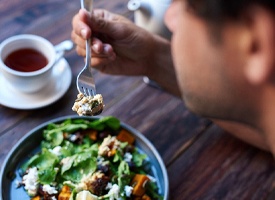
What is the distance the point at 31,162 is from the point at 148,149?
0.21 m

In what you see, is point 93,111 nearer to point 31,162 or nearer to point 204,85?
point 31,162

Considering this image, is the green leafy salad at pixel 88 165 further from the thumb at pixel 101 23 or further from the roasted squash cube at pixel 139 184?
the thumb at pixel 101 23

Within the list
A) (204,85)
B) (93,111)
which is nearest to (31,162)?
(93,111)

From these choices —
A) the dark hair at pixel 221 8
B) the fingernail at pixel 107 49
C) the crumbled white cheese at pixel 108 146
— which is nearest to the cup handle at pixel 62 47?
the fingernail at pixel 107 49

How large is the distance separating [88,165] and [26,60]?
10.8 inches

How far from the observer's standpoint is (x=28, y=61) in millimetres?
937

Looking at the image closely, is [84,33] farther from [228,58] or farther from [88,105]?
[228,58]

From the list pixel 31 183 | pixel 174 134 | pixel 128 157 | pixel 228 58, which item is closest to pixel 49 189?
pixel 31 183

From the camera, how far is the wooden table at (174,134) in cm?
86

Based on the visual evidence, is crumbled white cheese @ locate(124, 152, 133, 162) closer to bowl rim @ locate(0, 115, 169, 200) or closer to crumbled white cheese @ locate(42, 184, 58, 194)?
bowl rim @ locate(0, 115, 169, 200)

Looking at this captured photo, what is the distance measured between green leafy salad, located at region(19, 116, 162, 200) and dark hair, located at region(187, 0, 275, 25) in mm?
376

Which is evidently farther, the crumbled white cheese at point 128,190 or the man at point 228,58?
the crumbled white cheese at point 128,190

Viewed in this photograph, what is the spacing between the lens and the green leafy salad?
781 millimetres

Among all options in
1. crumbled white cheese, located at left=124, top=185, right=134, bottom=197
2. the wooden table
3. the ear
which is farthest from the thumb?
the ear
